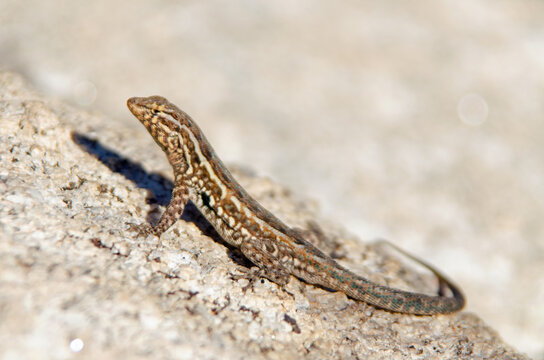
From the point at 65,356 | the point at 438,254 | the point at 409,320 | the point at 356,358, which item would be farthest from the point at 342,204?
the point at 65,356

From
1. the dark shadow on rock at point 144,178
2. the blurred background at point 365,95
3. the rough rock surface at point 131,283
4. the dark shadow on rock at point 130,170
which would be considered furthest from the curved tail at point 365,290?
the blurred background at point 365,95

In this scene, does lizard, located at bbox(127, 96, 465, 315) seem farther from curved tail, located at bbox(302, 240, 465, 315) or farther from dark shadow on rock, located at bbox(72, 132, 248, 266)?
dark shadow on rock, located at bbox(72, 132, 248, 266)

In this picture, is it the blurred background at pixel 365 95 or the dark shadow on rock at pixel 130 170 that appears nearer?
the dark shadow on rock at pixel 130 170

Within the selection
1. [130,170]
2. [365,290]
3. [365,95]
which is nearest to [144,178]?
[130,170]

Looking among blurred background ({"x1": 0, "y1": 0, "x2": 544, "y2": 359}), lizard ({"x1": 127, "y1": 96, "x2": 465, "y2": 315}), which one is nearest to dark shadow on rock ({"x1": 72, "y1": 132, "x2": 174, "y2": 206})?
lizard ({"x1": 127, "y1": 96, "x2": 465, "y2": 315})

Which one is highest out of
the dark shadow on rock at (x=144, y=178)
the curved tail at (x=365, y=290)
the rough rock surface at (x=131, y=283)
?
the curved tail at (x=365, y=290)

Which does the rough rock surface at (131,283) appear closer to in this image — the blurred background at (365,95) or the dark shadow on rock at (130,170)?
the dark shadow on rock at (130,170)
